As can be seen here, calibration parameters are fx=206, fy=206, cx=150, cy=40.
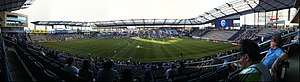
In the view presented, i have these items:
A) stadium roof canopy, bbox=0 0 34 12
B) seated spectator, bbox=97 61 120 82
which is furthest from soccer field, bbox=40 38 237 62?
seated spectator, bbox=97 61 120 82

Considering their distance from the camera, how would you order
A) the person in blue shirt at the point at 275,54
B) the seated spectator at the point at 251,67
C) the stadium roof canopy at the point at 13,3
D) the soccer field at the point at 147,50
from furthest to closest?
the stadium roof canopy at the point at 13,3 → the soccer field at the point at 147,50 → the person in blue shirt at the point at 275,54 → the seated spectator at the point at 251,67

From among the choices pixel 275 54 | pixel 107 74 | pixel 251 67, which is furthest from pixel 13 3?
pixel 251 67

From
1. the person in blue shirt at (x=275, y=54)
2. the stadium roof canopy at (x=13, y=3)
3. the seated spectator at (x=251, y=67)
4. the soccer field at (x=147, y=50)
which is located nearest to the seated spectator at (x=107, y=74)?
the seated spectator at (x=251, y=67)

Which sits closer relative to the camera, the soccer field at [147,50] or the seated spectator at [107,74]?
the seated spectator at [107,74]

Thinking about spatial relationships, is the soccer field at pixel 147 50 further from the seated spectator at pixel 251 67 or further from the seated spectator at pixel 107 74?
the seated spectator at pixel 251 67

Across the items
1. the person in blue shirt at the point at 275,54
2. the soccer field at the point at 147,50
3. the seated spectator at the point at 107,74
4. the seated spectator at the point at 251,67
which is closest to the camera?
the seated spectator at the point at 251,67

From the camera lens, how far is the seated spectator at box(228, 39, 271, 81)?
219cm

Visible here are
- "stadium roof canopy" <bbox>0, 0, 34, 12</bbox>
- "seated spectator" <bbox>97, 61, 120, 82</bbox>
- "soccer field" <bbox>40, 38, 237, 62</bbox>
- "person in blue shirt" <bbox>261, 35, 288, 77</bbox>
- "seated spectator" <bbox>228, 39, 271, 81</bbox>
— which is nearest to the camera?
"seated spectator" <bbox>228, 39, 271, 81</bbox>

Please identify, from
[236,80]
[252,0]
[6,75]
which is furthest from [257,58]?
[252,0]

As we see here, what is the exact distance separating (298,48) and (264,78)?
335cm

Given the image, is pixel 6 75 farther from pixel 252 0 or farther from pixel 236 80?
pixel 252 0

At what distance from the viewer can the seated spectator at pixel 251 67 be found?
2.19m

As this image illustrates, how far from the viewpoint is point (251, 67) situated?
225cm

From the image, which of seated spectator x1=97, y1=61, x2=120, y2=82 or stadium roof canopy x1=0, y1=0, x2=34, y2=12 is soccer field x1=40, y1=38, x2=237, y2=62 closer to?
stadium roof canopy x1=0, y1=0, x2=34, y2=12
